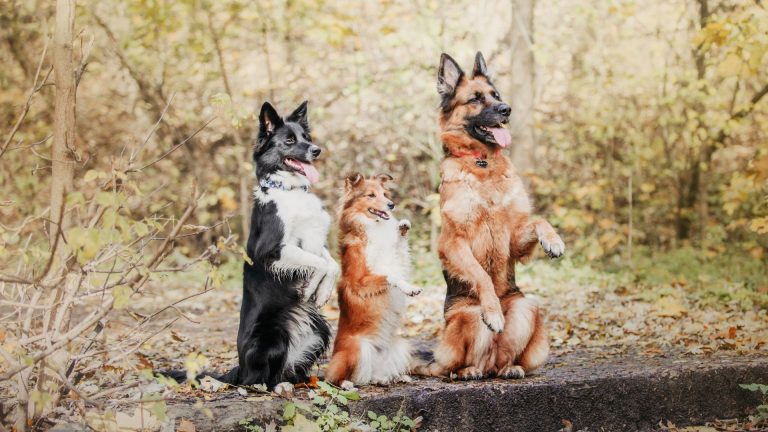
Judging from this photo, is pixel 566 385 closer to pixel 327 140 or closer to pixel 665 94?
pixel 665 94

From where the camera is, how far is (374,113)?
12.2 m

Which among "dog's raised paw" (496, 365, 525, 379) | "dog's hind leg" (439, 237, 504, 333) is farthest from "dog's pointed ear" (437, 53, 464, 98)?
"dog's raised paw" (496, 365, 525, 379)

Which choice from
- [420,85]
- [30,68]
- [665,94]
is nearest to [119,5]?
[30,68]

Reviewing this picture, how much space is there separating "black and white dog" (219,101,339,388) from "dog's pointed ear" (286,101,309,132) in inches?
7.0

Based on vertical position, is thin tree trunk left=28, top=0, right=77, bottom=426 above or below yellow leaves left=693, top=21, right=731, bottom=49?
below

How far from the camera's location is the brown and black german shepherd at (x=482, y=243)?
185 inches

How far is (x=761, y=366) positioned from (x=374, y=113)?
8.39m

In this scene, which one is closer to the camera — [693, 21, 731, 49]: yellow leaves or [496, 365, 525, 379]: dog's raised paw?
[496, 365, 525, 379]: dog's raised paw

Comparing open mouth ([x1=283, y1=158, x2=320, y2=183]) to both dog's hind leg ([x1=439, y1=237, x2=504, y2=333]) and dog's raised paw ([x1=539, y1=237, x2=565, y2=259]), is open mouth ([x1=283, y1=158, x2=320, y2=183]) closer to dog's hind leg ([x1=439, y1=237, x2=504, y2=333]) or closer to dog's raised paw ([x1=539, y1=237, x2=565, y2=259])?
dog's hind leg ([x1=439, y1=237, x2=504, y2=333])

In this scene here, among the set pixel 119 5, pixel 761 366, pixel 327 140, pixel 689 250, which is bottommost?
pixel 689 250

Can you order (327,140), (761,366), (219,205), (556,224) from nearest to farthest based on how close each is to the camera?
(761,366) → (556,224) → (327,140) → (219,205)

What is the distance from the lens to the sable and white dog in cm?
462

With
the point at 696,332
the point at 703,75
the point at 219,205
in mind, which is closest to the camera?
the point at 696,332

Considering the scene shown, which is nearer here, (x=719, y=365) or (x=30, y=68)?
(x=719, y=365)
